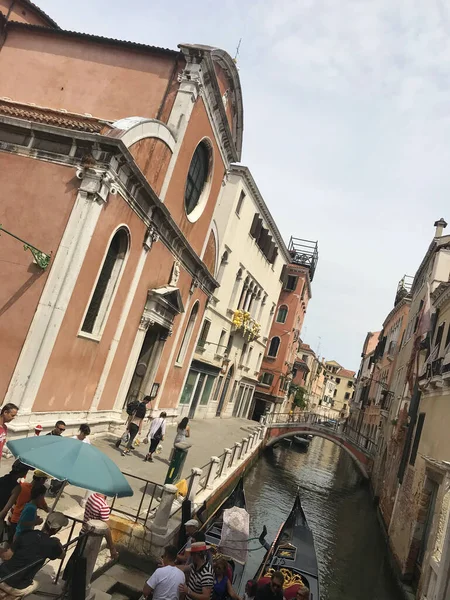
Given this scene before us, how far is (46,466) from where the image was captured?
4977 millimetres

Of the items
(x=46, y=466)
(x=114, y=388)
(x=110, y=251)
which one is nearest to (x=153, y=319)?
(x=114, y=388)

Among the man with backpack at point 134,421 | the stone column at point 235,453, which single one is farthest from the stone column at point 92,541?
the stone column at point 235,453

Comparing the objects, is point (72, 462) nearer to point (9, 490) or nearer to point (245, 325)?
point (9, 490)

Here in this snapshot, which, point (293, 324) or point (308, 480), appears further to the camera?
point (293, 324)

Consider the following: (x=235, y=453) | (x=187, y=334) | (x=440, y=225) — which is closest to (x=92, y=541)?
(x=235, y=453)

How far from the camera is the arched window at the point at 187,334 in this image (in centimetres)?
1870

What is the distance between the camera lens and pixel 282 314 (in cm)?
4147

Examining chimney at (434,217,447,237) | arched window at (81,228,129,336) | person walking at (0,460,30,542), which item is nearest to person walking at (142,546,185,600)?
person walking at (0,460,30,542)

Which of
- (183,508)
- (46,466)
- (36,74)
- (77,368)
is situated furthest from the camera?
(36,74)

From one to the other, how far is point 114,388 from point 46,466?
7994 mm

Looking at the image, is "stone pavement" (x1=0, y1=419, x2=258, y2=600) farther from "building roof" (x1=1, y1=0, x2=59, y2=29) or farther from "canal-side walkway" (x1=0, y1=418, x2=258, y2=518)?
"building roof" (x1=1, y1=0, x2=59, y2=29)

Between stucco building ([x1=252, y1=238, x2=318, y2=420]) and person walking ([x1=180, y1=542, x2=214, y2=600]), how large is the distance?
32017 millimetres

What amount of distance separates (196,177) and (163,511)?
1163 centimetres

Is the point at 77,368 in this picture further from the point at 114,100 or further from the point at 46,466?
the point at 114,100
